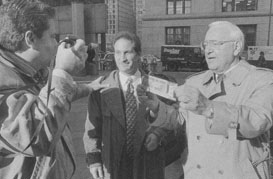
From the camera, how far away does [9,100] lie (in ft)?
4.35

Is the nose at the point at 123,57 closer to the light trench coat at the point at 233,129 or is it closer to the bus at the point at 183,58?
the light trench coat at the point at 233,129

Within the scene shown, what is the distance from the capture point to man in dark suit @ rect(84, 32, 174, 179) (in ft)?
8.21

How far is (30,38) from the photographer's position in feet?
5.06

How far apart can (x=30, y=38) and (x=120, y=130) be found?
4.02 ft

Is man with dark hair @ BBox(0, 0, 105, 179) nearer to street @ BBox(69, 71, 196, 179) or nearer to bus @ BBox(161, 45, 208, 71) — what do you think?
street @ BBox(69, 71, 196, 179)

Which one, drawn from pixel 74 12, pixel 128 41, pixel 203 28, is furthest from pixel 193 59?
pixel 128 41

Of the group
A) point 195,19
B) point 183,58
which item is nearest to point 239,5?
point 195,19

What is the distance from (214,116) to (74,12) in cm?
2274

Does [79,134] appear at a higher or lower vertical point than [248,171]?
lower

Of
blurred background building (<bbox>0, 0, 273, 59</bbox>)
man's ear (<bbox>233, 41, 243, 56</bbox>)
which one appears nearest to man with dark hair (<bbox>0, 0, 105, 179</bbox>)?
man's ear (<bbox>233, 41, 243, 56</bbox>)

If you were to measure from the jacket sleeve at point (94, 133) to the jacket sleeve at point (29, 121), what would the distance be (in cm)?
116

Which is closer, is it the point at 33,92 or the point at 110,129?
the point at 33,92

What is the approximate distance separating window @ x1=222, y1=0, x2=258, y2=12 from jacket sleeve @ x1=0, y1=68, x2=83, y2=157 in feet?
107

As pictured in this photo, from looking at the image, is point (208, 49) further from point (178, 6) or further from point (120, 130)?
point (178, 6)
